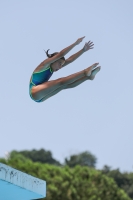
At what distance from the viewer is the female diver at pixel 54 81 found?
6914 millimetres

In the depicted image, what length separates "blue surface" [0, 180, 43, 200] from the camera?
6.77m

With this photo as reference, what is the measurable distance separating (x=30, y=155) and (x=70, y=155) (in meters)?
13.6

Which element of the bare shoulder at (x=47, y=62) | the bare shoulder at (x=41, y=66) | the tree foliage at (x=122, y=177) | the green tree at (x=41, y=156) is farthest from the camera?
the green tree at (x=41, y=156)

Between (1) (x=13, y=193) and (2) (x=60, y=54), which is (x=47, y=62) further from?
(1) (x=13, y=193)

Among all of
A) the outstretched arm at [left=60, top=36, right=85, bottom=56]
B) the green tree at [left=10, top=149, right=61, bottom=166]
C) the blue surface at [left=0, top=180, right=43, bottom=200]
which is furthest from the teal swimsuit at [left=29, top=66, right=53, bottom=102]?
the green tree at [left=10, top=149, right=61, bottom=166]

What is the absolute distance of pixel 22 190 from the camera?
710 cm

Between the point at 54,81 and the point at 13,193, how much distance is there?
1715 millimetres

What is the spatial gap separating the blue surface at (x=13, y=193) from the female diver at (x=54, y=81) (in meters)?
1.25

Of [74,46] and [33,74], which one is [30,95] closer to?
[33,74]

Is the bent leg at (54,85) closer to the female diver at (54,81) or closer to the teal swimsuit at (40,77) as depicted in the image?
the female diver at (54,81)

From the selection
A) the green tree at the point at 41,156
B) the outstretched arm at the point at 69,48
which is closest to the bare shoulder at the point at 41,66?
the outstretched arm at the point at 69,48

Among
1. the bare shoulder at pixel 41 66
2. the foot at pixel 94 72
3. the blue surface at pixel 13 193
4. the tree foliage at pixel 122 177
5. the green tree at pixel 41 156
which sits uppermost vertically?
the green tree at pixel 41 156

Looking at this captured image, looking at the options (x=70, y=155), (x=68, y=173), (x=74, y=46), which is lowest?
(x=74, y=46)

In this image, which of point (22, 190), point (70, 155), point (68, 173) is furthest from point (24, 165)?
point (70, 155)
